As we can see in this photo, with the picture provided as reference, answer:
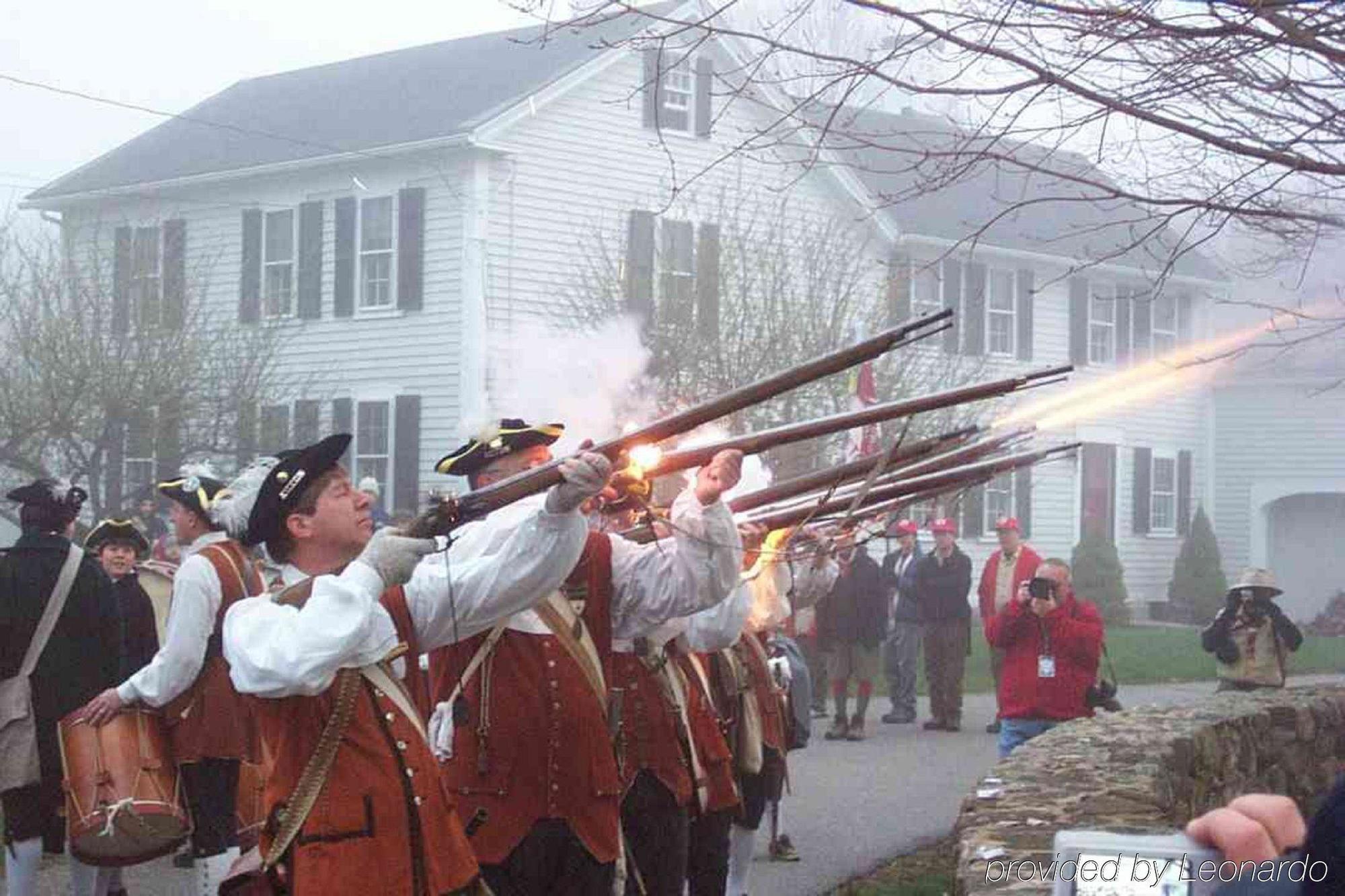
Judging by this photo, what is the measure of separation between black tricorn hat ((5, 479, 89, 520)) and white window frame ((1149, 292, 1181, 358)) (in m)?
22.9

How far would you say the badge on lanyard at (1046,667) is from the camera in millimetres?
10969

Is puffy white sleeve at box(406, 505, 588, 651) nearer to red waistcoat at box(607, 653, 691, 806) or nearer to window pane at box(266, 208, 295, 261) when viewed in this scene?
red waistcoat at box(607, 653, 691, 806)

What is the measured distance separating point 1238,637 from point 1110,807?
6448 mm

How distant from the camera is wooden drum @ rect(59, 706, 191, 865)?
7.23 meters

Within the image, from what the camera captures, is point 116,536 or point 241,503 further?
point 116,536

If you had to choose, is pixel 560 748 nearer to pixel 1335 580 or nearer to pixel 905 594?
pixel 905 594

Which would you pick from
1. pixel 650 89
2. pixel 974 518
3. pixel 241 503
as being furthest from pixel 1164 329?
pixel 241 503

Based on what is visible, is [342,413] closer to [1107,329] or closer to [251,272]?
[251,272]

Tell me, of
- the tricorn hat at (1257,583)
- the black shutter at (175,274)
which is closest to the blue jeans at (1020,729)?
the tricorn hat at (1257,583)

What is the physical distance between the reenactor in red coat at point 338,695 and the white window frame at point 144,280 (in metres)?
15.6

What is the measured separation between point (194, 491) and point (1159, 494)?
2775 cm

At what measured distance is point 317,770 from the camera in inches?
171

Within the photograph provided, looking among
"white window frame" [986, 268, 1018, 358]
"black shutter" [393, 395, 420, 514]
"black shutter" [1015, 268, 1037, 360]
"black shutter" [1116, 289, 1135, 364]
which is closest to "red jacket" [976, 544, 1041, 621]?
"black shutter" [393, 395, 420, 514]

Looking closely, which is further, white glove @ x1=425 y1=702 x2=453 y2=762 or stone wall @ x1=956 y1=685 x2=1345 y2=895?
stone wall @ x1=956 y1=685 x2=1345 y2=895
